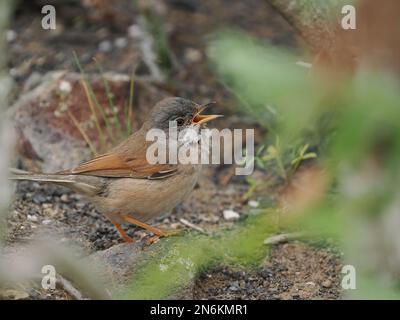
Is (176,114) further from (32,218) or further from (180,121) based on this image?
(32,218)

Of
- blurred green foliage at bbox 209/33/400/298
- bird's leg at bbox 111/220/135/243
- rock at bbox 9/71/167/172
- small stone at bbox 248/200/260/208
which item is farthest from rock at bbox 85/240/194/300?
blurred green foliage at bbox 209/33/400/298

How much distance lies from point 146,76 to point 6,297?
4117mm

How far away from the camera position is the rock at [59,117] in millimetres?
6555

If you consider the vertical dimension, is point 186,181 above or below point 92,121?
below

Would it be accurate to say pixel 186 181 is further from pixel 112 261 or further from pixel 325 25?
pixel 325 25

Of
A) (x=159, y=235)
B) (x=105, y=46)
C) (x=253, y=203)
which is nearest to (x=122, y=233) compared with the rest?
(x=159, y=235)

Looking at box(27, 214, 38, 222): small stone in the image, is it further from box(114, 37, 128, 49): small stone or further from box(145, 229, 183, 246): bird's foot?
box(114, 37, 128, 49): small stone

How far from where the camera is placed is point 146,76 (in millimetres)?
7438

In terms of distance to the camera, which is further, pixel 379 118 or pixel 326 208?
pixel 326 208

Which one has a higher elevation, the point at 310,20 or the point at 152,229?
the point at 310,20

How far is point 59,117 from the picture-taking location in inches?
269

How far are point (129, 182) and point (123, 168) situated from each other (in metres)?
0.14

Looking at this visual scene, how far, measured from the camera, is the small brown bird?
5246 mm
